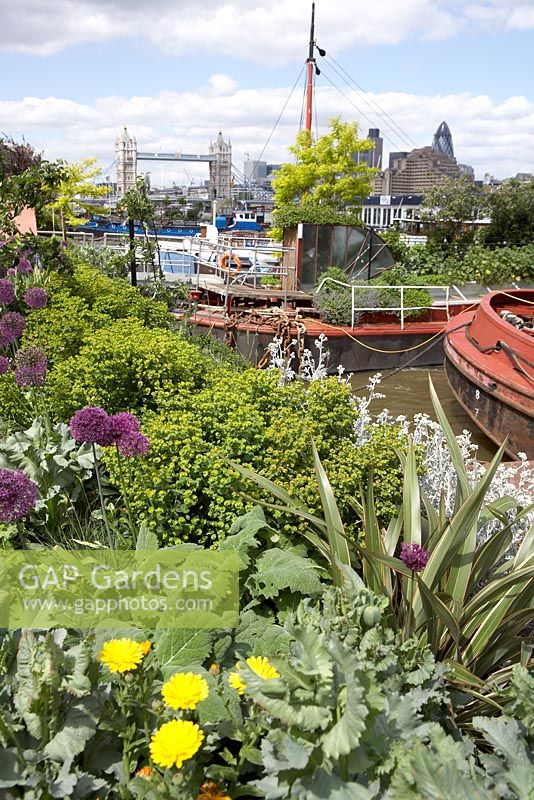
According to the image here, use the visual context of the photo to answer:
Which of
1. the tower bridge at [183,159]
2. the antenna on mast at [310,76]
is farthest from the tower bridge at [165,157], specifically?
the antenna on mast at [310,76]

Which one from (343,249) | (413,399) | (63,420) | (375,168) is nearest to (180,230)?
(375,168)

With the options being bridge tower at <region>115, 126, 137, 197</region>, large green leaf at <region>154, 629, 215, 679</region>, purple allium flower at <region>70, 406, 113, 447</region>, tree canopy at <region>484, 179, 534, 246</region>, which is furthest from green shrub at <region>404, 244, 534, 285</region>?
bridge tower at <region>115, 126, 137, 197</region>

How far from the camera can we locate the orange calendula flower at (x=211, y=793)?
1.74m

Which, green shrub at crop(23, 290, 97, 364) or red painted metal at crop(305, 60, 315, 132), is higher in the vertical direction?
red painted metal at crop(305, 60, 315, 132)

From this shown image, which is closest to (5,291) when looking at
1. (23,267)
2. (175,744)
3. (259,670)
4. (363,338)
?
(23,267)

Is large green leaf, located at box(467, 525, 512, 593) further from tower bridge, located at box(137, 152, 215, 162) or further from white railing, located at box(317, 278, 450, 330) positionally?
tower bridge, located at box(137, 152, 215, 162)

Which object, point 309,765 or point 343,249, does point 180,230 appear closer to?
point 343,249

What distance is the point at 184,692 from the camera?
165cm

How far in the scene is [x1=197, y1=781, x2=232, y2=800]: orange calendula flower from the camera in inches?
68.4

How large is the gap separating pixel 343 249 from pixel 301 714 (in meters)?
14.0

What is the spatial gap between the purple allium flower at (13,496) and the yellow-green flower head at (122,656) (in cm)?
71

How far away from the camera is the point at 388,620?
8.29ft

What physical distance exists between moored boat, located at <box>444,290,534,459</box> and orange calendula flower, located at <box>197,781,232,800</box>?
227 inches

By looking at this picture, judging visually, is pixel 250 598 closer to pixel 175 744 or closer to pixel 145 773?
pixel 145 773
